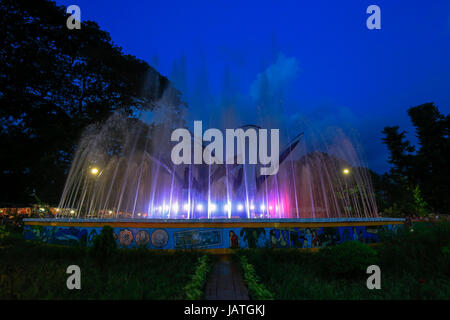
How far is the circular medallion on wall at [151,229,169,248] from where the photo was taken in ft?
33.6

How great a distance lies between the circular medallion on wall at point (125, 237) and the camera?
10578 millimetres

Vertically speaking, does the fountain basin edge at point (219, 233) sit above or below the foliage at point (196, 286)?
above

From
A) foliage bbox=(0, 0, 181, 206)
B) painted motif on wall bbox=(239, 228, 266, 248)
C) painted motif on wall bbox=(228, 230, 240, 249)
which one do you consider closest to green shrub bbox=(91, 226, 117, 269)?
painted motif on wall bbox=(228, 230, 240, 249)

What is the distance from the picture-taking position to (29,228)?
45.3 feet

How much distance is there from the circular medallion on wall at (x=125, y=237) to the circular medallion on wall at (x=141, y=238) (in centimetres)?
29

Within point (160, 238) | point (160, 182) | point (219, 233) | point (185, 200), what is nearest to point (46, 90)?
point (160, 182)

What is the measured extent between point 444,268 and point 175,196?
75.4 ft

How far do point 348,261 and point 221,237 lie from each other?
5070 mm

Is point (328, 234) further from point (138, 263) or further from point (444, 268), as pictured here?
point (138, 263)

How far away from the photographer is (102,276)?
250 inches

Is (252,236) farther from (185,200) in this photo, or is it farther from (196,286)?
(185,200)

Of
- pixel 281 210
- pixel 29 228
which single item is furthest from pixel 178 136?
pixel 29 228

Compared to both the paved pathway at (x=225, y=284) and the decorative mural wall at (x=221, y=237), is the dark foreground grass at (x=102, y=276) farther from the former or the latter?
the decorative mural wall at (x=221, y=237)

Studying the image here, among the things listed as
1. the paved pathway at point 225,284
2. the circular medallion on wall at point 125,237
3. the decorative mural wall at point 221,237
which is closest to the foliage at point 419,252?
the decorative mural wall at point 221,237
